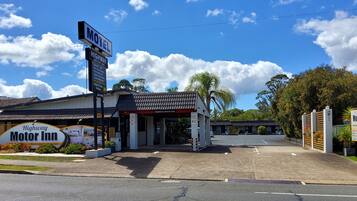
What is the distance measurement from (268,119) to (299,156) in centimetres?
8131

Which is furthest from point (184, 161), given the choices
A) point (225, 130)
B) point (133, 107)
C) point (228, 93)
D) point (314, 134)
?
point (225, 130)

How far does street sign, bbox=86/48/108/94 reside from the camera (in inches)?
950

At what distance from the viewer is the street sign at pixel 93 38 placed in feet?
74.6

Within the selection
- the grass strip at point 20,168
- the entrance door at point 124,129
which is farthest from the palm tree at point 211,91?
the grass strip at point 20,168

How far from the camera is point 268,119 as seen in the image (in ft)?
344

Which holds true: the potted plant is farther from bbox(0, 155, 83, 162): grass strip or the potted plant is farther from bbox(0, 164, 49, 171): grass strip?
bbox(0, 164, 49, 171): grass strip

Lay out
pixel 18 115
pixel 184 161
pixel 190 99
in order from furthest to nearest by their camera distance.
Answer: pixel 18 115
pixel 190 99
pixel 184 161

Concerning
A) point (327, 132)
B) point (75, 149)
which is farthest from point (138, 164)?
point (327, 132)

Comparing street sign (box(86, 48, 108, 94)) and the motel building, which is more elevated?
street sign (box(86, 48, 108, 94))

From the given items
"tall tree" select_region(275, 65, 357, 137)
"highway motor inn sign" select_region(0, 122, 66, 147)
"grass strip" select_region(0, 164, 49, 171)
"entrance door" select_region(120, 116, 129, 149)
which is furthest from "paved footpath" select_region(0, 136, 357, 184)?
"tall tree" select_region(275, 65, 357, 137)

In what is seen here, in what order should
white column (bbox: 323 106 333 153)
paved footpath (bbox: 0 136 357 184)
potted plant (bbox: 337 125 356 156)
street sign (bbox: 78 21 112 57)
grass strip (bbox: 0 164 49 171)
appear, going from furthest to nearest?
white column (bbox: 323 106 333 153) < potted plant (bbox: 337 125 356 156) < street sign (bbox: 78 21 112 57) < grass strip (bbox: 0 164 49 171) < paved footpath (bbox: 0 136 357 184)

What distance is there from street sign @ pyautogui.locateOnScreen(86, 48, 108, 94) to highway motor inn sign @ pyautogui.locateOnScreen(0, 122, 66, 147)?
501cm

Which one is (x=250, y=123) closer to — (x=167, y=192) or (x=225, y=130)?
(x=225, y=130)

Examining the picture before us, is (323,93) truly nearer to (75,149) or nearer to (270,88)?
(75,149)
